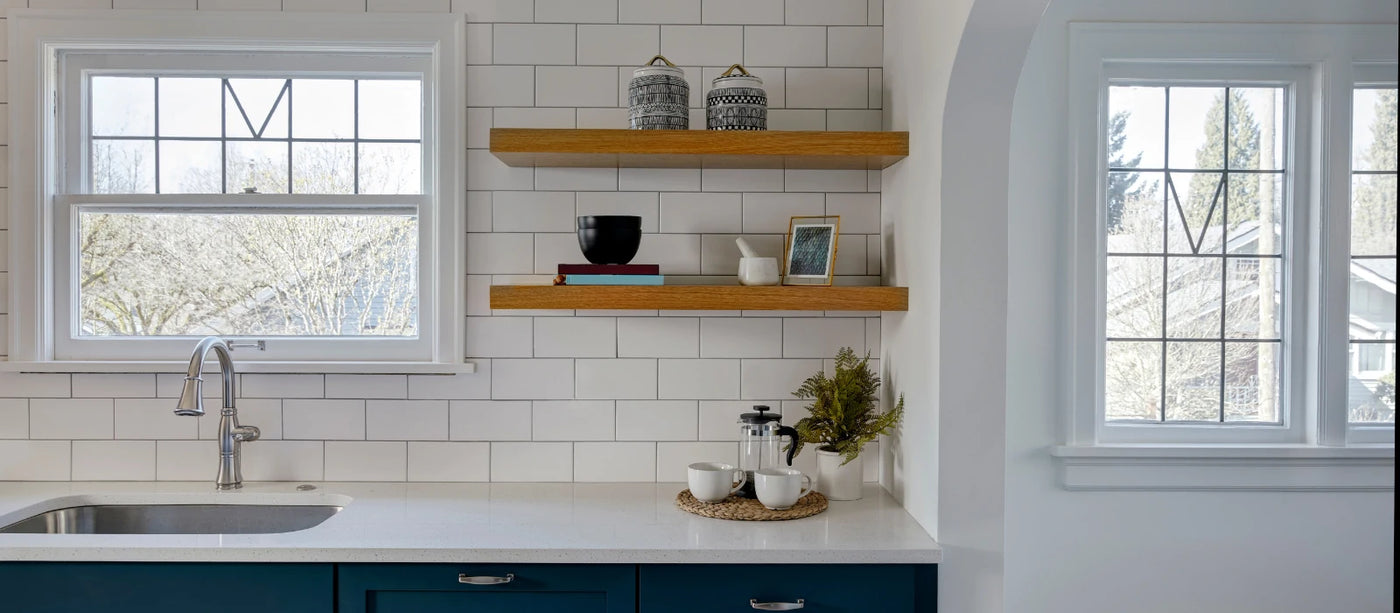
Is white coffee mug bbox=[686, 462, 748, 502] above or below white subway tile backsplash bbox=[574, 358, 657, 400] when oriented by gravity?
below

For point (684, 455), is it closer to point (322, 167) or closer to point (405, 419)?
point (405, 419)

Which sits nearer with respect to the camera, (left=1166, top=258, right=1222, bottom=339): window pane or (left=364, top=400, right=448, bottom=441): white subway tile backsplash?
(left=364, top=400, right=448, bottom=441): white subway tile backsplash

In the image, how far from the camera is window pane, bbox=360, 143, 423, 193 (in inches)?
92.6

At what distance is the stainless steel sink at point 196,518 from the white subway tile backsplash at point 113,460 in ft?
0.54

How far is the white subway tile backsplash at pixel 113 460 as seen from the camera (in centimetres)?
231

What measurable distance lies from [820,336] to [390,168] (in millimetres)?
1235

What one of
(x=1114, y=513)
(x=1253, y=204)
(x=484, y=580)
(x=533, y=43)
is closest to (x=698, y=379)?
(x=484, y=580)

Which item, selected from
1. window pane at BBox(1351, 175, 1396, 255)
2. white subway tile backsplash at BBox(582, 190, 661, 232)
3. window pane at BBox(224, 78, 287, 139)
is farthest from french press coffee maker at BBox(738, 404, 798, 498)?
window pane at BBox(1351, 175, 1396, 255)

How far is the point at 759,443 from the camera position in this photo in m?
2.12

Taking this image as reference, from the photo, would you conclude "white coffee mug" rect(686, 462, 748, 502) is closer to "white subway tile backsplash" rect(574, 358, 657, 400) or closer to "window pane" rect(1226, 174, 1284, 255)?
"white subway tile backsplash" rect(574, 358, 657, 400)

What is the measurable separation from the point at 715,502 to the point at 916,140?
36.9 inches

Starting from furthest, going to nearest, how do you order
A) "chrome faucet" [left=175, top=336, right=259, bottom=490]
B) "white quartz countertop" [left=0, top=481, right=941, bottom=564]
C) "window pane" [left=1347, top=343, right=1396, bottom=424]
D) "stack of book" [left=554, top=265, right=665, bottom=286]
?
Result: "window pane" [left=1347, top=343, right=1396, bottom=424], "chrome faucet" [left=175, top=336, right=259, bottom=490], "stack of book" [left=554, top=265, right=665, bottom=286], "white quartz countertop" [left=0, top=481, right=941, bottom=564]

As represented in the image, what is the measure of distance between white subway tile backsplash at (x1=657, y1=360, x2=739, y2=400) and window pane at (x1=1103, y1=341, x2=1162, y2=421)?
1.05 metres

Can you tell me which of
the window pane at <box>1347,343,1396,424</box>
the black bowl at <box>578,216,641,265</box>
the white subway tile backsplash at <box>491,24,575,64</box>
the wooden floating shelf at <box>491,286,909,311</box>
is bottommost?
the window pane at <box>1347,343,1396,424</box>
